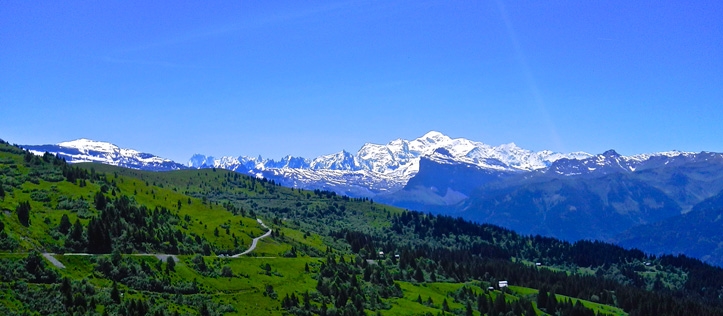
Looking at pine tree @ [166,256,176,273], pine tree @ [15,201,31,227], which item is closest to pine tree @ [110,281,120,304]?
pine tree @ [166,256,176,273]

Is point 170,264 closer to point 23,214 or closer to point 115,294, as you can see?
point 115,294

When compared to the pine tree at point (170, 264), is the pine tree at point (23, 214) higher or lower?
higher

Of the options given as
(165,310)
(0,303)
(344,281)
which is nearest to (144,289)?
(165,310)

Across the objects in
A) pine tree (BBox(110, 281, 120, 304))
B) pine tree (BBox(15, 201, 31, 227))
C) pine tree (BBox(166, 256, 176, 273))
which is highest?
pine tree (BBox(15, 201, 31, 227))

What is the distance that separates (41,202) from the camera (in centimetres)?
19875

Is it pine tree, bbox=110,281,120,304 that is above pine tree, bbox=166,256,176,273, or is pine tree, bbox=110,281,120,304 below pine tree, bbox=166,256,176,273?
below

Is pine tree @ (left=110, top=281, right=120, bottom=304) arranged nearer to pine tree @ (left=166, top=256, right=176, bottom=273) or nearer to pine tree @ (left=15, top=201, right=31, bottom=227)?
pine tree @ (left=166, top=256, right=176, bottom=273)

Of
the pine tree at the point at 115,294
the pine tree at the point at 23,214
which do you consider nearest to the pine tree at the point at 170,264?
the pine tree at the point at 115,294

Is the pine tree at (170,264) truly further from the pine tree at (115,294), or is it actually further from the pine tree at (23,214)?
the pine tree at (23,214)

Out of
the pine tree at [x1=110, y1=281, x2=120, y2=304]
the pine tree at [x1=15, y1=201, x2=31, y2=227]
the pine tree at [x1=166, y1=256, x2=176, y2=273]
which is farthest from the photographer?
the pine tree at [x1=15, y1=201, x2=31, y2=227]

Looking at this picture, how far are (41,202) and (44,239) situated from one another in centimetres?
4008

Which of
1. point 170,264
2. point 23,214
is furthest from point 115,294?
point 23,214

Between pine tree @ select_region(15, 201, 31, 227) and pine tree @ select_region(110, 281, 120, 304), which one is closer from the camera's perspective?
pine tree @ select_region(110, 281, 120, 304)

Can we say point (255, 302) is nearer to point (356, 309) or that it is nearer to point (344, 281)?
point (356, 309)
